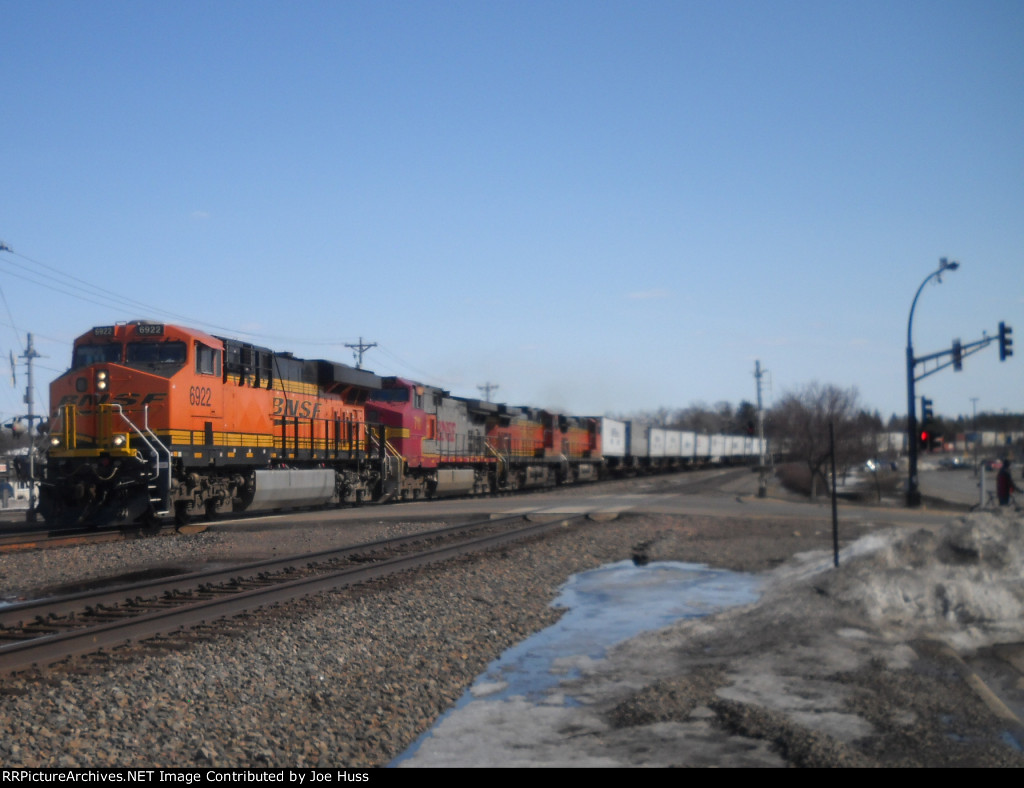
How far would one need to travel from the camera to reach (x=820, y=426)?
148 ft

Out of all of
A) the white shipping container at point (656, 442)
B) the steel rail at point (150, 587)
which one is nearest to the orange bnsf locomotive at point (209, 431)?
the steel rail at point (150, 587)

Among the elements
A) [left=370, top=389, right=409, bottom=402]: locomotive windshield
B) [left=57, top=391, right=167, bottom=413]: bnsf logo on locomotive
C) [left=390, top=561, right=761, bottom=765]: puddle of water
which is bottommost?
[left=390, top=561, right=761, bottom=765]: puddle of water

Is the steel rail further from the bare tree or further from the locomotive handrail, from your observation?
the bare tree

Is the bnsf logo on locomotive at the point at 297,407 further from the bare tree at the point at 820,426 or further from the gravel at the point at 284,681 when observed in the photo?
the bare tree at the point at 820,426

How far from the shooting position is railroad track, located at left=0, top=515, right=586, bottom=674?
24.9 feet

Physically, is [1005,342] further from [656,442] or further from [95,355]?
[656,442]

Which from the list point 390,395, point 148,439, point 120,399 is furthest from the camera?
point 390,395

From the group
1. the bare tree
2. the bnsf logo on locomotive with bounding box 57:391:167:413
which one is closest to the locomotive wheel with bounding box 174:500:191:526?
the bnsf logo on locomotive with bounding box 57:391:167:413

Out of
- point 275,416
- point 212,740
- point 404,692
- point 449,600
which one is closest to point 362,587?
point 449,600

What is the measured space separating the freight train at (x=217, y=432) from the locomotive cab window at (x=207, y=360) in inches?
1.2

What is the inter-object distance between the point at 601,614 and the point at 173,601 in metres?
5.00

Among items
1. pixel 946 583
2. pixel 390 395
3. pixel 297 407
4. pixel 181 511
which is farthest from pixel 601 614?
pixel 390 395

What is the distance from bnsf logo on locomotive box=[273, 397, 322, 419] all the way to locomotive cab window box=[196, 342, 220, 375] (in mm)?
2515
